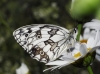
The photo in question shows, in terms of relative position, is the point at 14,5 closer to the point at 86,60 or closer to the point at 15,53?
the point at 15,53

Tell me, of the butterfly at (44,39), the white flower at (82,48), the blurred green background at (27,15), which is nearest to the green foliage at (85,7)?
the white flower at (82,48)

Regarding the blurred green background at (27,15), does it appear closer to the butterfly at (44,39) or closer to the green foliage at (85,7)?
the butterfly at (44,39)

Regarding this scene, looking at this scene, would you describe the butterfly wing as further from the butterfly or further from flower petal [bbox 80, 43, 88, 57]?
flower petal [bbox 80, 43, 88, 57]

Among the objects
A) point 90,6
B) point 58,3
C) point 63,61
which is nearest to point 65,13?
point 58,3

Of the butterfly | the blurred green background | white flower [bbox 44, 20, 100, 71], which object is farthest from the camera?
the blurred green background

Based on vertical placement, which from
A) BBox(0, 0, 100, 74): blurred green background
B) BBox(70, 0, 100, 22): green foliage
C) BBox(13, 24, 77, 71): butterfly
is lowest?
BBox(0, 0, 100, 74): blurred green background

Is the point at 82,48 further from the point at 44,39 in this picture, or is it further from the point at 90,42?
the point at 44,39

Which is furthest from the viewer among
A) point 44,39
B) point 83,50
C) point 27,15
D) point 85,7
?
point 27,15

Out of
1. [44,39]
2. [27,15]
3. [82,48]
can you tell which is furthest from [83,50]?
[27,15]

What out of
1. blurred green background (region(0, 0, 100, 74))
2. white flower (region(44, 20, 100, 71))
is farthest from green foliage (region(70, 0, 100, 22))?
blurred green background (region(0, 0, 100, 74))
